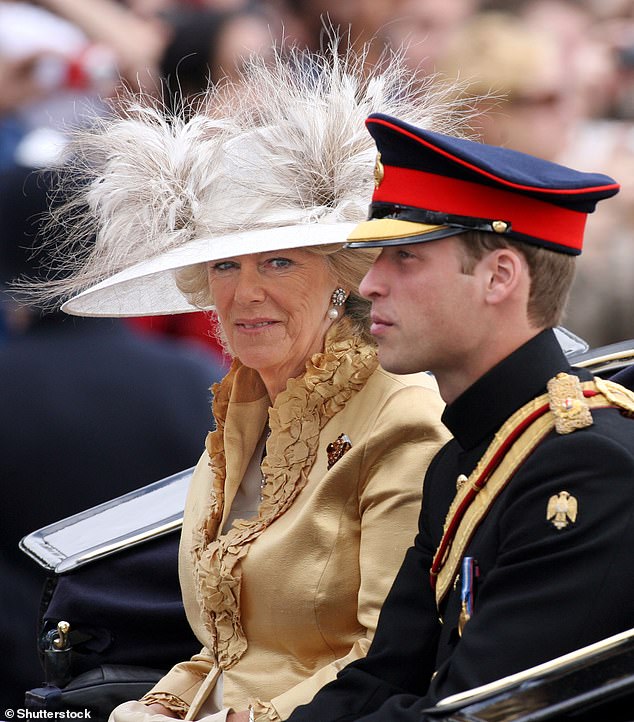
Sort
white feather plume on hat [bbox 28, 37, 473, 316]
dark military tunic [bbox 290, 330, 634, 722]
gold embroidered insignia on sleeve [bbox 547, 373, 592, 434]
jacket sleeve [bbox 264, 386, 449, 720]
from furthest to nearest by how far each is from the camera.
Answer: white feather plume on hat [bbox 28, 37, 473, 316]
jacket sleeve [bbox 264, 386, 449, 720]
gold embroidered insignia on sleeve [bbox 547, 373, 592, 434]
dark military tunic [bbox 290, 330, 634, 722]

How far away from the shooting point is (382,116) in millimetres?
2283

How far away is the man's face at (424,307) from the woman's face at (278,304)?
57cm

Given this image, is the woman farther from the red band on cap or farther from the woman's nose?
the red band on cap

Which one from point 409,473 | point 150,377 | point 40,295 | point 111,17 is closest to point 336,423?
point 409,473

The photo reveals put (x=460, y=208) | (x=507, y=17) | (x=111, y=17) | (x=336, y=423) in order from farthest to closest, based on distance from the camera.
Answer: (x=111, y=17), (x=507, y=17), (x=336, y=423), (x=460, y=208)

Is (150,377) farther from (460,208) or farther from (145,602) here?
(460,208)

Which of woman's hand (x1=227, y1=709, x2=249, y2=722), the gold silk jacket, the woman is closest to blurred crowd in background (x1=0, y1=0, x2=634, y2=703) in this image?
the woman

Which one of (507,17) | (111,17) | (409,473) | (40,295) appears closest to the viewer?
(409,473)

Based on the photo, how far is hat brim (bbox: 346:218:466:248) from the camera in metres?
2.17

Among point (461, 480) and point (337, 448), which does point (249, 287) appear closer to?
point (337, 448)

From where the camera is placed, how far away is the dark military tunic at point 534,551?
1951mm

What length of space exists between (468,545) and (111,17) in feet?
17.3

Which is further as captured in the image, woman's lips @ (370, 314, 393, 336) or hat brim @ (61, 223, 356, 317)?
hat brim @ (61, 223, 356, 317)

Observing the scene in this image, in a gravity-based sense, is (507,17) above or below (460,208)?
above
